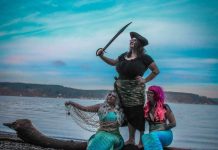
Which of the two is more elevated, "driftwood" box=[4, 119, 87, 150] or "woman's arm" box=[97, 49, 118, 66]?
"woman's arm" box=[97, 49, 118, 66]

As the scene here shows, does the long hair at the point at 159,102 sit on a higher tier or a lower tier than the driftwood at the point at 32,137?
higher

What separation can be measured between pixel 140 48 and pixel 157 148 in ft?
5.30

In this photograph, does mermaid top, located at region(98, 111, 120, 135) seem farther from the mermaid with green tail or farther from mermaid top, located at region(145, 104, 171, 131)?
mermaid top, located at region(145, 104, 171, 131)

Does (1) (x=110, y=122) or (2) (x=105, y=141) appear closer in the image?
(2) (x=105, y=141)

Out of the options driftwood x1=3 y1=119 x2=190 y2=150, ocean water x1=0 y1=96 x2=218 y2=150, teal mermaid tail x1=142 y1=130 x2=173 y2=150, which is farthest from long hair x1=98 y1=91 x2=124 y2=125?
ocean water x1=0 y1=96 x2=218 y2=150

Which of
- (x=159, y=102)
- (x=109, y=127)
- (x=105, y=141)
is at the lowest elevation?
(x=105, y=141)

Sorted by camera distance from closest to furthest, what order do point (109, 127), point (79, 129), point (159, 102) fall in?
point (159, 102) → point (109, 127) → point (79, 129)

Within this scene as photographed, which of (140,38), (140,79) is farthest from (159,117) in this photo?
(140,38)

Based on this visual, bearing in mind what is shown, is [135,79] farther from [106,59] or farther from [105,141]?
[105,141]

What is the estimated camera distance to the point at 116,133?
271 inches

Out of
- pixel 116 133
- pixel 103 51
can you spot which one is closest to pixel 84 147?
pixel 116 133

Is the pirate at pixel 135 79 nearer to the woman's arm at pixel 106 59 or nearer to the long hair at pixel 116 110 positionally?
the long hair at pixel 116 110

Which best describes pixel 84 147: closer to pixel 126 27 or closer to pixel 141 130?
pixel 141 130

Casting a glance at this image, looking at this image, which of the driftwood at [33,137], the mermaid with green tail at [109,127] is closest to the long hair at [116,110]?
the mermaid with green tail at [109,127]
